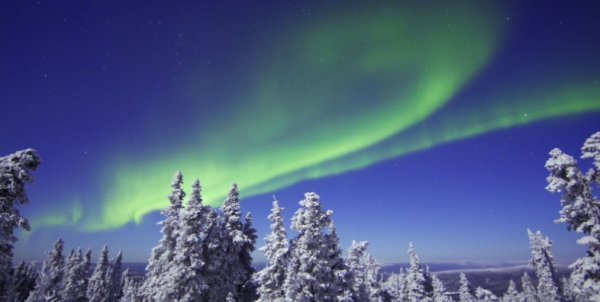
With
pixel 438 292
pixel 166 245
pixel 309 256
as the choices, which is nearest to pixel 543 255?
pixel 438 292

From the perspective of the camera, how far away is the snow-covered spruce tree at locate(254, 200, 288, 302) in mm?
27234

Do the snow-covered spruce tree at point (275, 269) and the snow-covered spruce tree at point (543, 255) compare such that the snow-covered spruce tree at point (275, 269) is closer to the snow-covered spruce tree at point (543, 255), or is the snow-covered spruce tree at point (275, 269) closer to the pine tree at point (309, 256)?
the pine tree at point (309, 256)

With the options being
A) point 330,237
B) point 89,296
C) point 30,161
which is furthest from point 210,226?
point 89,296

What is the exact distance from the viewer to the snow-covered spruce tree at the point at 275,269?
27234 millimetres

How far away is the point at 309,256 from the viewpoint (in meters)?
25.6

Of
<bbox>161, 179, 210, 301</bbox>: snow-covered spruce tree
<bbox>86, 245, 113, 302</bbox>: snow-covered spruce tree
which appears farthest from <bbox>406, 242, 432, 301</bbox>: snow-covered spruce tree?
<bbox>86, 245, 113, 302</bbox>: snow-covered spruce tree

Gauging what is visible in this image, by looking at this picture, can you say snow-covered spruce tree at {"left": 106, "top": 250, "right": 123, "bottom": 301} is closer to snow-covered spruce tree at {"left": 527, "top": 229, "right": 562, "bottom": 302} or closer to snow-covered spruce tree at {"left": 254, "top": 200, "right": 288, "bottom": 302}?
snow-covered spruce tree at {"left": 254, "top": 200, "right": 288, "bottom": 302}

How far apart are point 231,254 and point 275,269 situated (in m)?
5.22

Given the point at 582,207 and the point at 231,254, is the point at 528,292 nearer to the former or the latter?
the point at 582,207

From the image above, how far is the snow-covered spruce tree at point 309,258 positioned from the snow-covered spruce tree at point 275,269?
104 cm

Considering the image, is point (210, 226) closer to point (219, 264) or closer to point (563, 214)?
point (219, 264)

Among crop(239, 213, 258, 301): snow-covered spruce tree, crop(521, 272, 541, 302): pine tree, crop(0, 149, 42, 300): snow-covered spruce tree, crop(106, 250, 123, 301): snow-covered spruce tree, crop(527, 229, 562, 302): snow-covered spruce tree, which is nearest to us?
crop(0, 149, 42, 300): snow-covered spruce tree

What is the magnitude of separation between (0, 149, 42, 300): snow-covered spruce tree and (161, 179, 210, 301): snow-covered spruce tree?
12569mm

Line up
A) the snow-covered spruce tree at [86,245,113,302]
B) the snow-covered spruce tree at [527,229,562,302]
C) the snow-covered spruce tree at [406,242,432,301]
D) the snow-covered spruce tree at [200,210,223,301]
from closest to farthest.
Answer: the snow-covered spruce tree at [200,210,223,301], the snow-covered spruce tree at [406,242,432,301], the snow-covered spruce tree at [527,229,562,302], the snow-covered spruce tree at [86,245,113,302]
